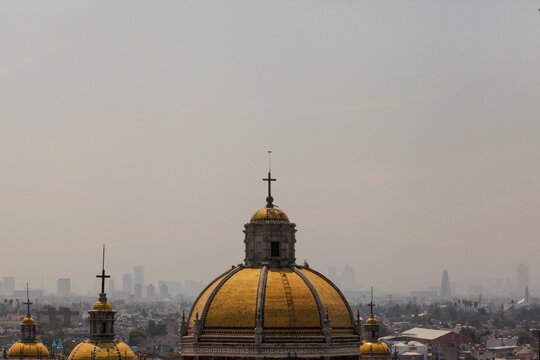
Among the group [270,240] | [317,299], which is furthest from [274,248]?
[317,299]

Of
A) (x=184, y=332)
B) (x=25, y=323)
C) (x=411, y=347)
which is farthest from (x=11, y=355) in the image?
(x=411, y=347)

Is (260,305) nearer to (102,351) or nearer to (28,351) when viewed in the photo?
(102,351)

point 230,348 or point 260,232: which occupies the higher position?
point 260,232

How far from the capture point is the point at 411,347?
189 metres

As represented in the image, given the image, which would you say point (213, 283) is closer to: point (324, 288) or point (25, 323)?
point (324, 288)

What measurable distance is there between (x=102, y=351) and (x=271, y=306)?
7.05m

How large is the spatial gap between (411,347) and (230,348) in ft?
428

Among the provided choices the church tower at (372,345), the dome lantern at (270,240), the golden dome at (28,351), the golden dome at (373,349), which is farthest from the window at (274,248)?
the golden dome at (28,351)

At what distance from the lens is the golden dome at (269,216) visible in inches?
2498

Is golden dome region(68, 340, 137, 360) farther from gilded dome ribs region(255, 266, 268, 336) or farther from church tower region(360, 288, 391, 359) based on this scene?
church tower region(360, 288, 391, 359)

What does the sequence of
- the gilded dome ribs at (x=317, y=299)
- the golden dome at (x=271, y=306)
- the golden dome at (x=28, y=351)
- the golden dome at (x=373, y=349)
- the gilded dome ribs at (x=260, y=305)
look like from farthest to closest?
the golden dome at (x=28, y=351)
the golden dome at (x=373, y=349)
the gilded dome ribs at (x=317, y=299)
the golden dome at (x=271, y=306)
the gilded dome ribs at (x=260, y=305)

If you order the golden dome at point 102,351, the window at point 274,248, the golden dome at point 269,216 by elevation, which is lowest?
the golden dome at point 102,351

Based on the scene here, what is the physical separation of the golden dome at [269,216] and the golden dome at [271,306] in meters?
2.14

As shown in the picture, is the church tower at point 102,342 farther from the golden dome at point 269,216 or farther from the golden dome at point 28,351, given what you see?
the golden dome at point 28,351
